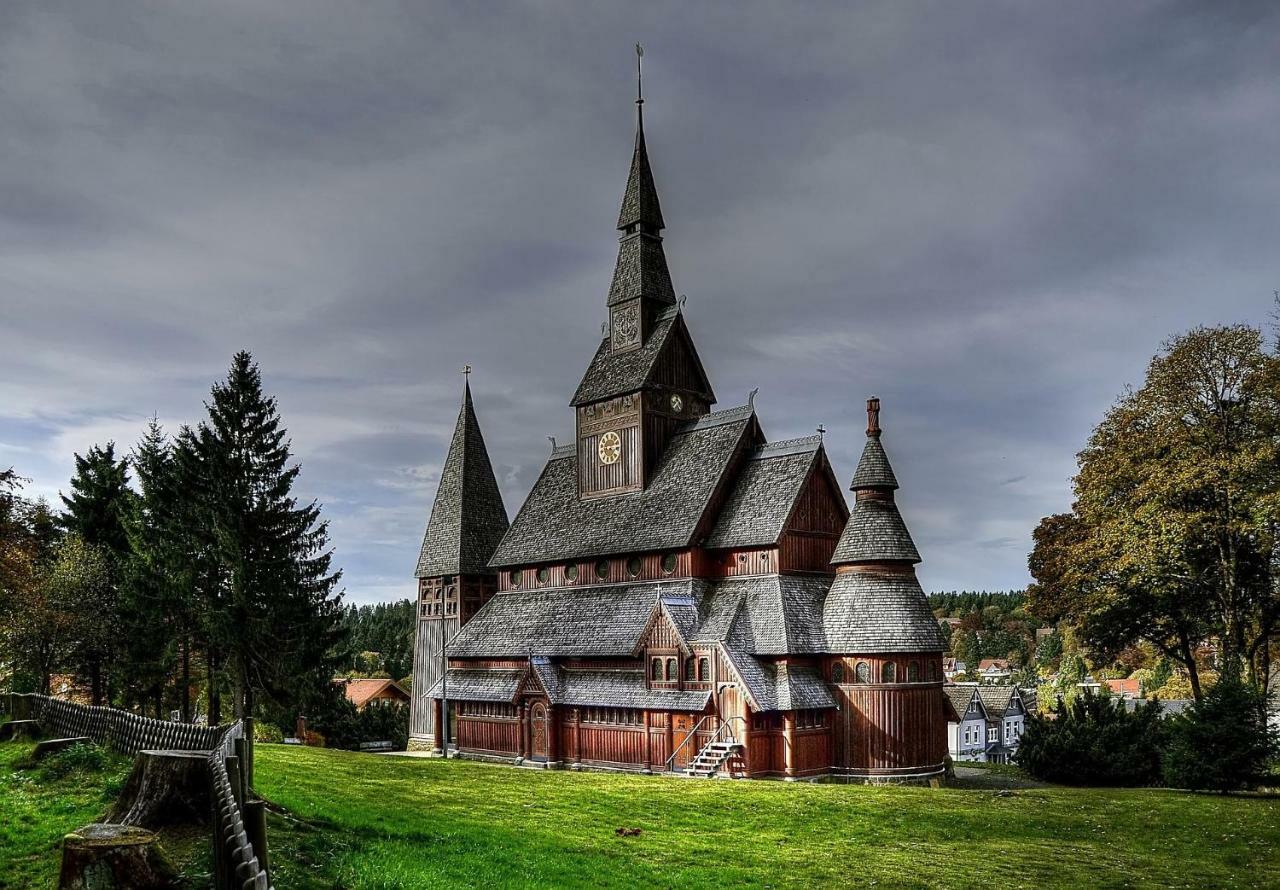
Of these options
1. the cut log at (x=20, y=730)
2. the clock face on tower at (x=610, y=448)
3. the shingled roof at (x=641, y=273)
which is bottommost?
the cut log at (x=20, y=730)

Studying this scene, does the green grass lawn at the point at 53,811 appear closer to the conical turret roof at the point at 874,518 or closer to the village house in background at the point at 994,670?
the conical turret roof at the point at 874,518

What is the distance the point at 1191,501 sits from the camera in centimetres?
3981

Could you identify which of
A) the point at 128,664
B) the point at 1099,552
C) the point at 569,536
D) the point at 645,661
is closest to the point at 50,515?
the point at 128,664

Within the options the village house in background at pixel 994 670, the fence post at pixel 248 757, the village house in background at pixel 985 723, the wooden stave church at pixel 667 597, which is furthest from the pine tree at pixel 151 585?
the village house in background at pixel 994 670

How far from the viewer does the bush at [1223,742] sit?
1199 inches

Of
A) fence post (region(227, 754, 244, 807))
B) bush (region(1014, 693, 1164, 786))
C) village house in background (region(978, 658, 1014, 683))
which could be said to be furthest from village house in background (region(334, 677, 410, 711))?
village house in background (region(978, 658, 1014, 683))

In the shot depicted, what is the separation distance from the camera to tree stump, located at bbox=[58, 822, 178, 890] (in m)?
10.7

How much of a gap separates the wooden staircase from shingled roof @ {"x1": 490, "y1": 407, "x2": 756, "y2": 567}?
836 centimetres

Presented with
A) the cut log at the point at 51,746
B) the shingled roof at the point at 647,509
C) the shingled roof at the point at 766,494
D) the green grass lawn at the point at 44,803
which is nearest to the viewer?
the green grass lawn at the point at 44,803

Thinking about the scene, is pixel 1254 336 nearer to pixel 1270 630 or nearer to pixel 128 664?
pixel 1270 630

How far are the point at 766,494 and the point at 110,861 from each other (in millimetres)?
31723

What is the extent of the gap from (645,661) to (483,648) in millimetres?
11386

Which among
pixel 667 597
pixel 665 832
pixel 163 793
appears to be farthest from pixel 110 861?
pixel 667 597

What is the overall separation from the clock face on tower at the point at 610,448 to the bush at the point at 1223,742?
2522 cm
